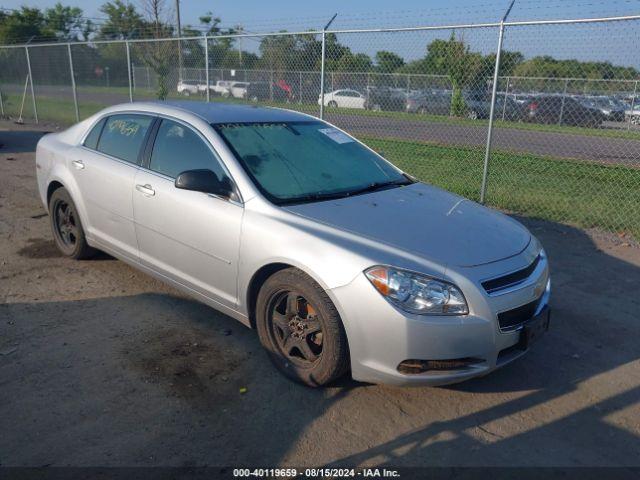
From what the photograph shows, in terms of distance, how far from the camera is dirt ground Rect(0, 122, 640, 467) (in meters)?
2.73

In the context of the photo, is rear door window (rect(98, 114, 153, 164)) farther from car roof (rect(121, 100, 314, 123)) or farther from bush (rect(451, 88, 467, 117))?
bush (rect(451, 88, 467, 117))

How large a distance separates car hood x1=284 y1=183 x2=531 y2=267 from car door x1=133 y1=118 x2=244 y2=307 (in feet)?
1.77

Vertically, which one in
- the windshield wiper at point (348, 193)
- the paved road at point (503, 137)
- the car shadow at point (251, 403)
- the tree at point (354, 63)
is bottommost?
the car shadow at point (251, 403)

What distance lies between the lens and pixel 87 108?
19.1 meters

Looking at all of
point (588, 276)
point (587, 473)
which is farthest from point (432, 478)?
point (588, 276)

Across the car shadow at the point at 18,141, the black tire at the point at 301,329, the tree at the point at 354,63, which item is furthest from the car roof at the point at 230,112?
the car shadow at the point at 18,141

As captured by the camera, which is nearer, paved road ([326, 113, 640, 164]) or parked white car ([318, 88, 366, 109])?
paved road ([326, 113, 640, 164])

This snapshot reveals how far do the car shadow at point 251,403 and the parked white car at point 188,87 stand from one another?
441 inches

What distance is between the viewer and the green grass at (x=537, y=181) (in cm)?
721

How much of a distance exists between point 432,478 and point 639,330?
103 inches

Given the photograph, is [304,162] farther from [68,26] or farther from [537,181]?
[68,26]

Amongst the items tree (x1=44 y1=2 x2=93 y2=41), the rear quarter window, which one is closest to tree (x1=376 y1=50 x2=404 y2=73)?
the rear quarter window

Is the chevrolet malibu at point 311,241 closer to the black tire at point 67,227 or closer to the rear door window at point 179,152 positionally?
the rear door window at point 179,152

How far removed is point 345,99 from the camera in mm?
11695
